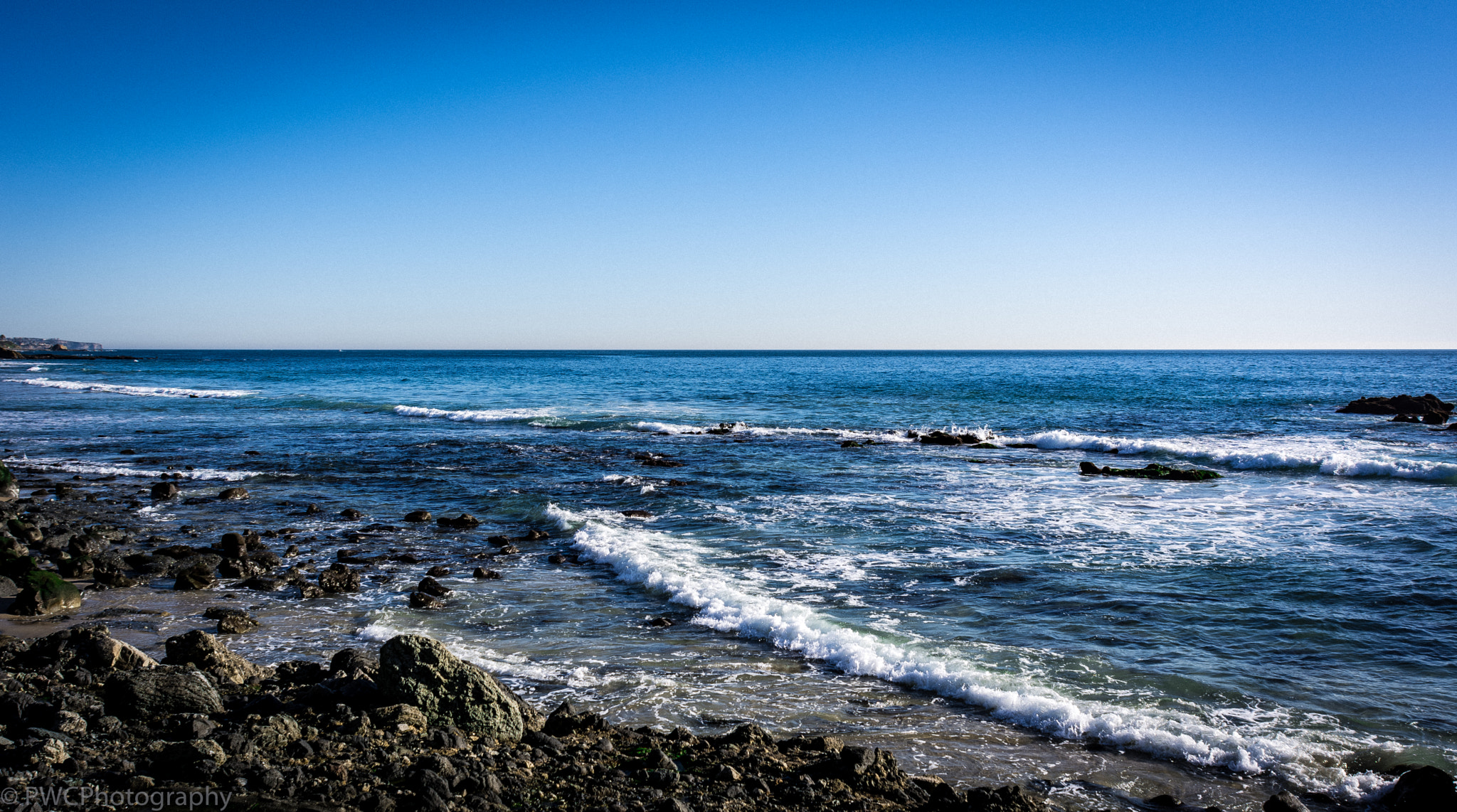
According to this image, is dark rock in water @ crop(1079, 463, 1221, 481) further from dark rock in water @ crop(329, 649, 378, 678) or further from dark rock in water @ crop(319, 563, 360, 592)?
dark rock in water @ crop(329, 649, 378, 678)

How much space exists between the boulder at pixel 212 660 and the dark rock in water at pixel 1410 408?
4752 cm

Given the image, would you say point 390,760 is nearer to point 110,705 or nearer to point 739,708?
point 110,705

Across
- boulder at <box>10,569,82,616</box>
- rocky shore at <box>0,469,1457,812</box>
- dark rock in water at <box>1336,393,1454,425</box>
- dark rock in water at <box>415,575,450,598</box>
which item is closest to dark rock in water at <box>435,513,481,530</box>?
dark rock in water at <box>415,575,450,598</box>

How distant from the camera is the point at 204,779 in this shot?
522cm

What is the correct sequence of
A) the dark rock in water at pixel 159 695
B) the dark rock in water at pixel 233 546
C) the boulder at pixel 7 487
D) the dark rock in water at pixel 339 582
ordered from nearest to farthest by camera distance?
1. the dark rock in water at pixel 159 695
2. the dark rock in water at pixel 339 582
3. the dark rock in water at pixel 233 546
4. the boulder at pixel 7 487

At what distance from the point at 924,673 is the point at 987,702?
0.82 meters

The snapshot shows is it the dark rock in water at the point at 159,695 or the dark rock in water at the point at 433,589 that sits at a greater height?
the dark rock in water at the point at 159,695

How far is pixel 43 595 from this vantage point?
34.7ft

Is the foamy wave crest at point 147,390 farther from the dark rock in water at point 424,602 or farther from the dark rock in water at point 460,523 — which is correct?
the dark rock in water at point 424,602

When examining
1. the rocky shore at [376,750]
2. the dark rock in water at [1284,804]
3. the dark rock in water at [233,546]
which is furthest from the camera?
the dark rock in water at [233,546]

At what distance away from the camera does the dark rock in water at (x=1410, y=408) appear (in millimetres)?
37384

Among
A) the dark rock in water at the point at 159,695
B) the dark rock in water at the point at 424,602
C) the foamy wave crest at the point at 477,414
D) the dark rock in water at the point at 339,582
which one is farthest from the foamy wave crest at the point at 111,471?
the dark rock in water at the point at 159,695

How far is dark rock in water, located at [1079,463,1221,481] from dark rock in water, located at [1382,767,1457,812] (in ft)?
59.1

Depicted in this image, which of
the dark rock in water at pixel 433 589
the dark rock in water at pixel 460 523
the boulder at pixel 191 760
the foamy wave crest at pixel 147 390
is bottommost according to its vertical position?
the dark rock in water at pixel 460 523
